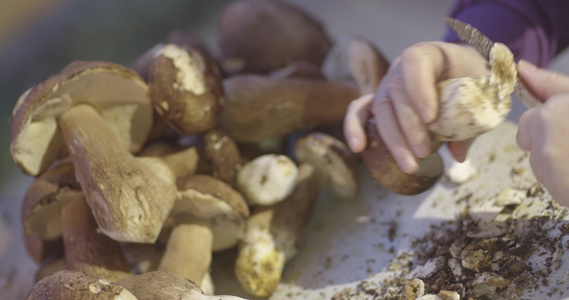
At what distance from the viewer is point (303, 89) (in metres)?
1.06

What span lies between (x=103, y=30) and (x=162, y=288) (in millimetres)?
1139

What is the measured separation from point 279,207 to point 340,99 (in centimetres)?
32

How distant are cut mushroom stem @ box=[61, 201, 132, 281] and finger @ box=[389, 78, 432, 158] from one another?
56cm

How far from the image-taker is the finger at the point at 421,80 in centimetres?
62

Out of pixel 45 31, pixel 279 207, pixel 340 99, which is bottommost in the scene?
pixel 279 207

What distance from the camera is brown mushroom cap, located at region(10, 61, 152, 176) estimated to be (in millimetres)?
722

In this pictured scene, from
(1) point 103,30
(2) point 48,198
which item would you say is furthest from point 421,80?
(1) point 103,30

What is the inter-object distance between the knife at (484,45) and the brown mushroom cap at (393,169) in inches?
5.7

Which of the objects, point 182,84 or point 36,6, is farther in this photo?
point 36,6

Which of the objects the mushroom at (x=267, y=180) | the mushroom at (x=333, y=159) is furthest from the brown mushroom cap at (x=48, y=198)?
the mushroom at (x=333, y=159)

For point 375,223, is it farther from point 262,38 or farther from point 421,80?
point 262,38

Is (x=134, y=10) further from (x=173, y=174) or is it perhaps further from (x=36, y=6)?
(x=173, y=174)

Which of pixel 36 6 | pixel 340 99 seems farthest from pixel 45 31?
pixel 340 99

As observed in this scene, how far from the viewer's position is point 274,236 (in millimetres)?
893
